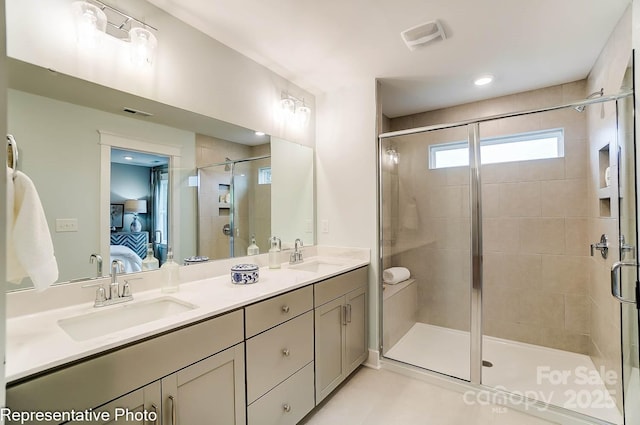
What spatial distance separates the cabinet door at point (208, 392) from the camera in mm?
1051

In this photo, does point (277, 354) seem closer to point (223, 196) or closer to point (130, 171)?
point (223, 196)

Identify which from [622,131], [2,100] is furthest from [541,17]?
[2,100]

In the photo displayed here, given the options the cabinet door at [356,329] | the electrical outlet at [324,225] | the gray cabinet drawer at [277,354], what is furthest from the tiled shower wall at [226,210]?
the cabinet door at [356,329]

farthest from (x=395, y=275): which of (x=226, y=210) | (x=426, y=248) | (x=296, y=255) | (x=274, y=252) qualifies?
(x=226, y=210)

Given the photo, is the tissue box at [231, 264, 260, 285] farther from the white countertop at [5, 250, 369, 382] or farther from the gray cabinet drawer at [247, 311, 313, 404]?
the gray cabinet drawer at [247, 311, 313, 404]

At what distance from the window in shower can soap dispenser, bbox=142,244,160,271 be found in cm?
227

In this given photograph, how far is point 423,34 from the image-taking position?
1.82m

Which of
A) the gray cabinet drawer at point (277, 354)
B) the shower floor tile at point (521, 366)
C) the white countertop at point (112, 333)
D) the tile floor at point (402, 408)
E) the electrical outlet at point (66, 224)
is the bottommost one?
the tile floor at point (402, 408)

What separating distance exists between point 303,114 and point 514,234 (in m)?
2.29

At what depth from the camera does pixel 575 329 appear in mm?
2426

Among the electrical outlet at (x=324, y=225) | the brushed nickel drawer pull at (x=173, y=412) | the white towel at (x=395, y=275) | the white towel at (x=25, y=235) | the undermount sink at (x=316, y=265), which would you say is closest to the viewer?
the white towel at (x=25, y=235)

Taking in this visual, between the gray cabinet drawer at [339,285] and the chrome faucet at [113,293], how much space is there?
999 millimetres

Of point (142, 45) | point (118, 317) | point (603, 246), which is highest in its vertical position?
point (142, 45)

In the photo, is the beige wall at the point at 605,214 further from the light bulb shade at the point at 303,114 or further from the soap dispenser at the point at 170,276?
the soap dispenser at the point at 170,276
